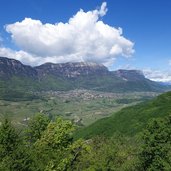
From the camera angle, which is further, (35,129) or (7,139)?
(35,129)

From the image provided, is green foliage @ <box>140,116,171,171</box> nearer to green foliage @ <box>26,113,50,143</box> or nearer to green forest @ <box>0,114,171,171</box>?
green forest @ <box>0,114,171,171</box>

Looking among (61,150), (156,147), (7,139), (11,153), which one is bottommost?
(156,147)

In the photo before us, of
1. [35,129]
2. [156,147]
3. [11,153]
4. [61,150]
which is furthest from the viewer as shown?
[35,129]

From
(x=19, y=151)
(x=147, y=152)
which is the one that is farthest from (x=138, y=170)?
(x=19, y=151)

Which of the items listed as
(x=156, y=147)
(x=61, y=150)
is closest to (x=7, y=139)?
(x=61, y=150)

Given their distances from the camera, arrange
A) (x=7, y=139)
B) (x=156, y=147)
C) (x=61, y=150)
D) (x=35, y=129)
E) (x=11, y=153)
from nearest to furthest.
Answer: (x=11, y=153), (x=7, y=139), (x=61, y=150), (x=156, y=147), (x=35, y=129)

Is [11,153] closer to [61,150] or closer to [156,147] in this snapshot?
[61,150]

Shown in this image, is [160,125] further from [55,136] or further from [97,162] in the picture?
[55,136]

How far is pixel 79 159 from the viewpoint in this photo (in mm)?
94000

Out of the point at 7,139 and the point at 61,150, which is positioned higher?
the point at 7,139

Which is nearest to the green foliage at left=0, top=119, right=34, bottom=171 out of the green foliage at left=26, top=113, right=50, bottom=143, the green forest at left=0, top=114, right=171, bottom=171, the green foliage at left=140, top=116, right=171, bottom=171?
the green forest at left=0, top=114, right=171, bottom=171

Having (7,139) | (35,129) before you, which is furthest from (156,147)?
(7,139)

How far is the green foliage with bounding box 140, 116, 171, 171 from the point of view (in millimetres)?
86000

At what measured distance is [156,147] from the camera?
87562mm
